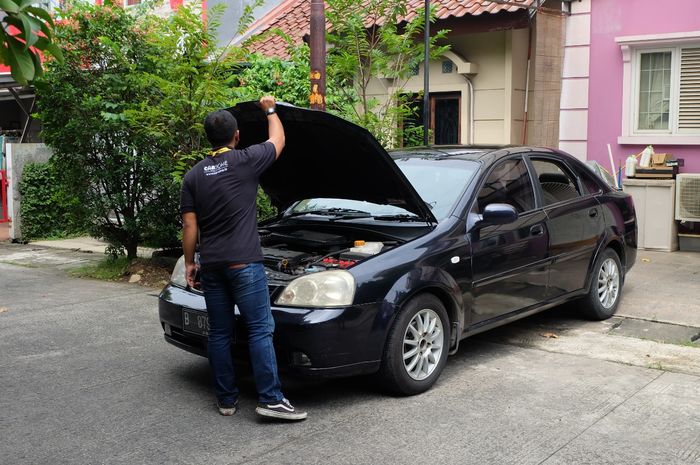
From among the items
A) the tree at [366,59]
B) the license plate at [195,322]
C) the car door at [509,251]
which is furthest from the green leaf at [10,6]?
the tree at [366,59]

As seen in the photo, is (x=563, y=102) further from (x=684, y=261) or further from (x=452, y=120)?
(x=684, y=261)

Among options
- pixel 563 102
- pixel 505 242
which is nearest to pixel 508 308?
pixel 505 242

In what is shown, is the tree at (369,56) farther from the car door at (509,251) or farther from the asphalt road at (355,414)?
the asphalt road at (355,414)

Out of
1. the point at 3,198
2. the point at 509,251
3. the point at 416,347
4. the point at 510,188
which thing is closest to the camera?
the point at 416,347

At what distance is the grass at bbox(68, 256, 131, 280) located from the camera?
10.1m

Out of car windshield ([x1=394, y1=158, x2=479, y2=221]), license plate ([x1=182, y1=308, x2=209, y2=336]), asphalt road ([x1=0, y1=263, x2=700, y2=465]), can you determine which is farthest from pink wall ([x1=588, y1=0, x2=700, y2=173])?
license plate ([x1=182, y1=308, x2=209, y2=336])

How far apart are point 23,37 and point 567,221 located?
4.96 m

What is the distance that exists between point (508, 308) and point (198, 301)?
2.38 meters

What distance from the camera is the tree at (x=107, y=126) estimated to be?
9.38m

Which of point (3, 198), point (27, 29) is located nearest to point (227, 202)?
point (27, 29)

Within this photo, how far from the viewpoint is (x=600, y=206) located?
283 inches

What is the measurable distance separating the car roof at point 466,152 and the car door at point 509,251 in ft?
0.29

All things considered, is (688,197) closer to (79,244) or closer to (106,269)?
(106,269)

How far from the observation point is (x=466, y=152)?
6.41 metres
